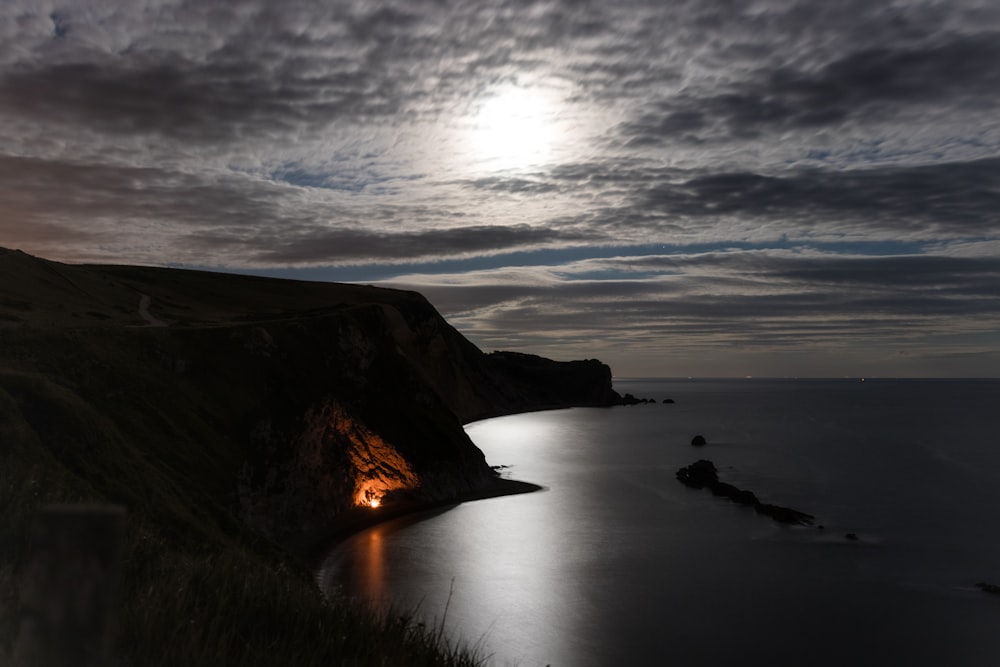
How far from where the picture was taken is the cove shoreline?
41.3m

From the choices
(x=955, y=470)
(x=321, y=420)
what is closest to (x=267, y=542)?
(x=321, y=420)

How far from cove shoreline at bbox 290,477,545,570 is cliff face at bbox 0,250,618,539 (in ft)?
2.30

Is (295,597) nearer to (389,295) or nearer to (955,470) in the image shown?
(955,470)

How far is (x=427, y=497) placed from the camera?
185ft

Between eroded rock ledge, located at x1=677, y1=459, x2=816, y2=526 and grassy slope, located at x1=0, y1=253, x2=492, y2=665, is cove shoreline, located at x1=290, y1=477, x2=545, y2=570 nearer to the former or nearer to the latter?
grassy slope, located at x1=0, y1=253, x2=492, y2=665

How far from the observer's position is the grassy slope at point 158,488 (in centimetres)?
699

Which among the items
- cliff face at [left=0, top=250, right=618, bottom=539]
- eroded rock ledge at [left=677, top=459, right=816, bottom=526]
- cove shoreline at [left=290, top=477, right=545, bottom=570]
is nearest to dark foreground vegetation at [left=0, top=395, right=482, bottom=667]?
cliff face at [left=0, top=250, right=618, bottom=539]

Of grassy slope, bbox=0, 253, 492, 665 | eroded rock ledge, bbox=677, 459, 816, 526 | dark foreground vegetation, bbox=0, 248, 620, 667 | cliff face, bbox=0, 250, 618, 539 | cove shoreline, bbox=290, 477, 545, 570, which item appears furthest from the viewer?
eroded rock ledge, bbox=677, 459, 816, 526

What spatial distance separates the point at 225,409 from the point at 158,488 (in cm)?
1821

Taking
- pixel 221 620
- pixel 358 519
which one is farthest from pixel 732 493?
pixel 221 620

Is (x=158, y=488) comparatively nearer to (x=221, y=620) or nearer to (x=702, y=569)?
(x=221, y=620)

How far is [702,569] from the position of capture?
4250 centimetres

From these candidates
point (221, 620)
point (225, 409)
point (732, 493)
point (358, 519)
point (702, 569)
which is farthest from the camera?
point (732, 493)

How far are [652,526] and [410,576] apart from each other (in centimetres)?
2361
